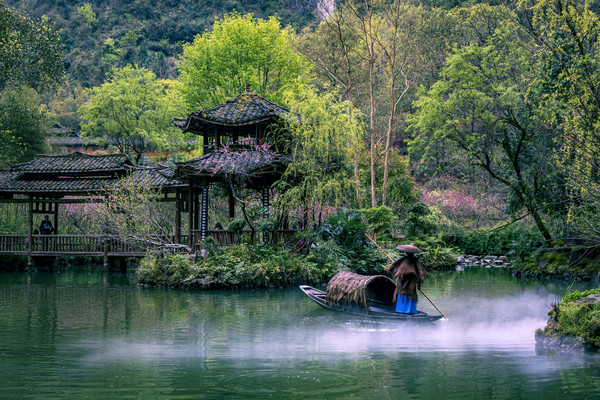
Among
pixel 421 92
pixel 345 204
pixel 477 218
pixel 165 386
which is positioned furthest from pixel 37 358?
pixel 477 218

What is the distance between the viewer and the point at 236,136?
76.0ft

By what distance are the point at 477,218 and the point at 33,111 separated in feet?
86.6

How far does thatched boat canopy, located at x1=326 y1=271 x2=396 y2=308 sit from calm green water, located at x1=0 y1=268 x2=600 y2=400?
385 mm

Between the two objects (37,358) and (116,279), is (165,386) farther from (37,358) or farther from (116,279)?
(116,279)

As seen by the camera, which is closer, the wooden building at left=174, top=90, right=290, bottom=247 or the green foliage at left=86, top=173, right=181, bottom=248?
the wooden building at left=174, top=90, right=290, bottom=247

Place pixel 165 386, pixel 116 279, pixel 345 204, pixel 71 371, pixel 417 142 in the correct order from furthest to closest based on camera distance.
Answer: pixel 417 142 → pixel 345 204 → pixel 116 279 → pixel 71 371 → pixel 165 386

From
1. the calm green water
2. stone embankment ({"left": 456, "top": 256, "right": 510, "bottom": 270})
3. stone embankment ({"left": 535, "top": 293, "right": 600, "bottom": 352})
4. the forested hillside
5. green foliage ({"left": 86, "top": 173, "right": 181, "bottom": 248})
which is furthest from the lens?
the forested hillside

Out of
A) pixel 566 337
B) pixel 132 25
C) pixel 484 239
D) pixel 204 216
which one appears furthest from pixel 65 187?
pixel 132 25

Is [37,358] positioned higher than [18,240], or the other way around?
[18,240]

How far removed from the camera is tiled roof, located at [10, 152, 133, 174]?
25.4m

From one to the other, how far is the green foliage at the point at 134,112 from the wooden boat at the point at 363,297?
27846 millimetres

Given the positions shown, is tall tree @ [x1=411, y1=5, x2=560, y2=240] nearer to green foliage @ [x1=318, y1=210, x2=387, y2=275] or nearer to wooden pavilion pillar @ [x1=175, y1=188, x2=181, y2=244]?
green foliage @ [x1=318, y1=210, x2=387, y2=275]

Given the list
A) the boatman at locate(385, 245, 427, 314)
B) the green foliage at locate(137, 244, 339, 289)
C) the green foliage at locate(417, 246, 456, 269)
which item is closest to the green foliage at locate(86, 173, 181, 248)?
the green foliage at locate(137, 244, 339, 289)

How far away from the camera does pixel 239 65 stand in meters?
34.8
